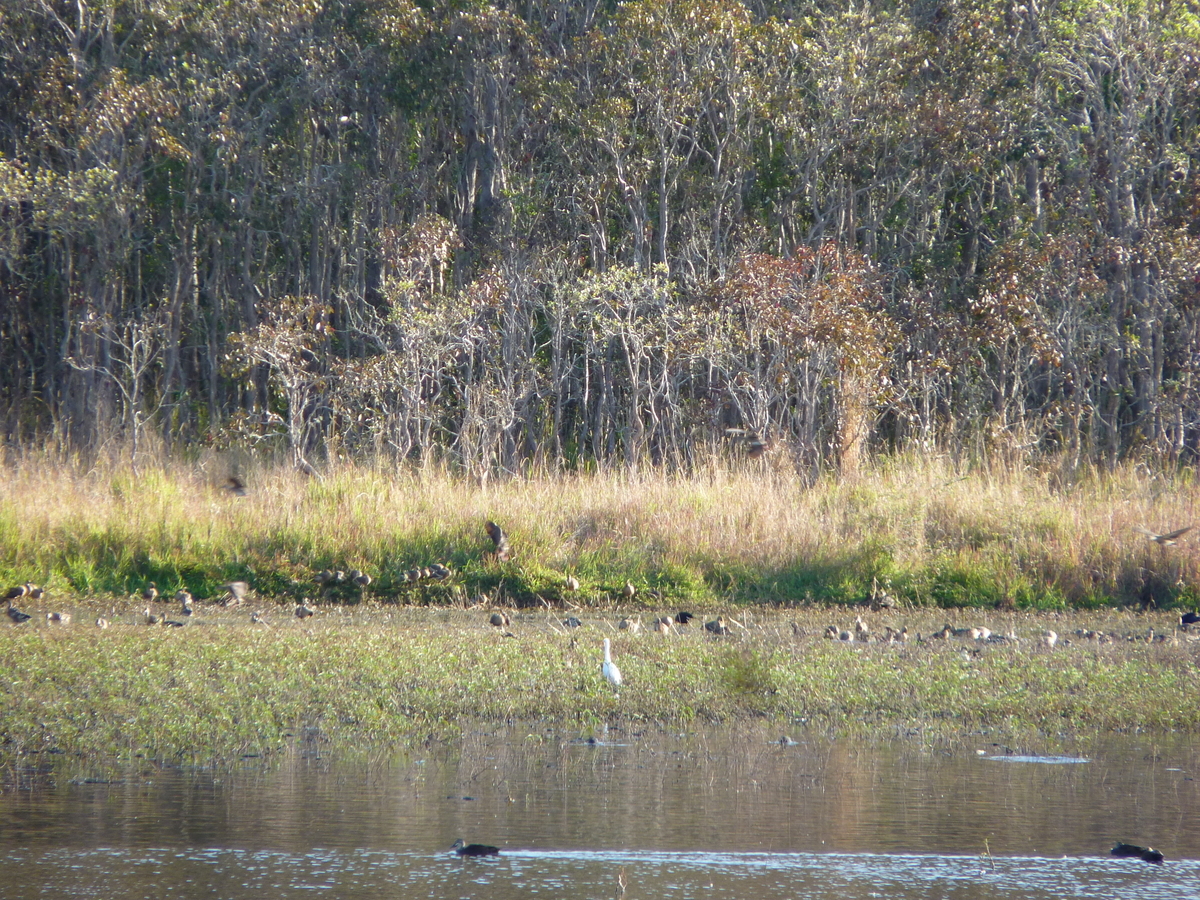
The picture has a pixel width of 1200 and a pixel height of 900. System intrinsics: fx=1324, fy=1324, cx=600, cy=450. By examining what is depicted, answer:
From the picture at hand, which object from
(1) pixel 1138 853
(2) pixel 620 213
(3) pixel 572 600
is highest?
(2) pixel 620 213

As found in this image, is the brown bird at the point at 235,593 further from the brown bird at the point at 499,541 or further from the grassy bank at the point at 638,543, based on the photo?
the brown bird at the point at 499,541

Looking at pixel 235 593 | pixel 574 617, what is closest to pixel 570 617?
pixel 574 617

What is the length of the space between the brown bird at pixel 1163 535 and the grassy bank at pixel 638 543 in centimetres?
6

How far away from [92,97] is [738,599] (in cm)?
1348

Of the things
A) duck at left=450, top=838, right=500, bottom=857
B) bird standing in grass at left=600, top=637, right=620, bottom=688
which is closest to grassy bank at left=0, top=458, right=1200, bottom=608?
bird standing in grass at left=600, top=637, right=620, bottom=688

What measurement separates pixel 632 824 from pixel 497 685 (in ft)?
7.45

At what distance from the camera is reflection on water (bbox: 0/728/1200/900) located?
4.42 metres

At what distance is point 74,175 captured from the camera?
60.3 ft

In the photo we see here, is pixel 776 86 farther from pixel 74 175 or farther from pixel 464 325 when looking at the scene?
pixel 74 175

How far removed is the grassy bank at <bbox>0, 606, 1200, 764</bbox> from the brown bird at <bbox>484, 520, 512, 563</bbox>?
7.10 ft

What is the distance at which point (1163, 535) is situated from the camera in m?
10.8

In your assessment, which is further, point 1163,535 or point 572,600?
point 1163,535

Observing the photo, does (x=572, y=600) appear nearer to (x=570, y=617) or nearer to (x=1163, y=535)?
(x=570, y=617)

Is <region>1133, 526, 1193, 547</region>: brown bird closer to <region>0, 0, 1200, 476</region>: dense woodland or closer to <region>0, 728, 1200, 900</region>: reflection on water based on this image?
<region>0, 728, 1200, 900</region>: reflection on water
